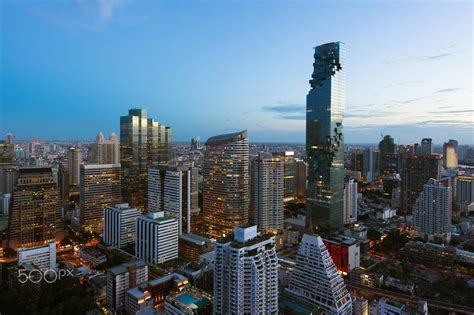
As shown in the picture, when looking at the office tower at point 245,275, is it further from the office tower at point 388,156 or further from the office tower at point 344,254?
the office tower at point 388,156

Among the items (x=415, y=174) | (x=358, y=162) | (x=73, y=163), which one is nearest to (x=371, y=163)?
(x=358, y=162)

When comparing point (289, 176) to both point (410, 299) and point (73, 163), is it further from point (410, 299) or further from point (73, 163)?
point (73, 163)

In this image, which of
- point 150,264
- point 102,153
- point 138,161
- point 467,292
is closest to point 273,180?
point 150,264

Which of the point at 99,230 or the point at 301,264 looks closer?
the point at 301,264

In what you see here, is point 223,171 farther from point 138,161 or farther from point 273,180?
point 138,161

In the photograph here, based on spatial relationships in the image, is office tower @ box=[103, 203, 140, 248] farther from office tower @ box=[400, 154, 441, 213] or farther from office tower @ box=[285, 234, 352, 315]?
office tower @ box=[400, 154, 441, 213]

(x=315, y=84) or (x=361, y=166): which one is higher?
(x=315, y=84)
